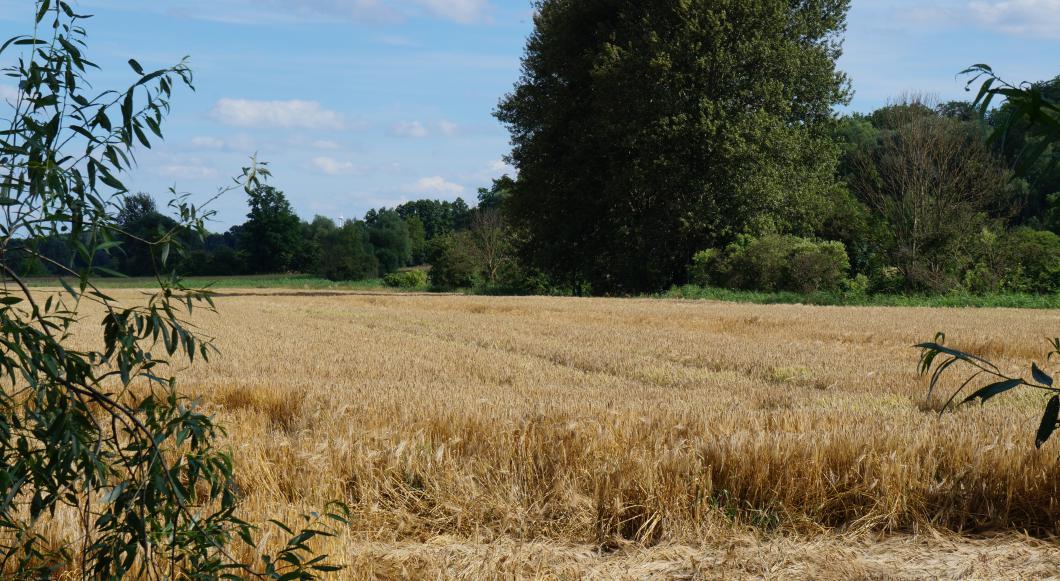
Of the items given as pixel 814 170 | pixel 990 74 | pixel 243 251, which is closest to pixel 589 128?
pixel 814 170

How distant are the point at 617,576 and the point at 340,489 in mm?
1815

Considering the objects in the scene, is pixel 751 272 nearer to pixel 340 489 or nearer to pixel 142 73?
pixel 340 489

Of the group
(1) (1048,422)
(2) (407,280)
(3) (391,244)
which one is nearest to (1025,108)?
(1) (1048,422)

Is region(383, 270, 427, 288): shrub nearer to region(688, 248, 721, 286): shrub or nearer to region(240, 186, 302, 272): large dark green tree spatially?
region(240, 186, 302, 272): large dark green tree

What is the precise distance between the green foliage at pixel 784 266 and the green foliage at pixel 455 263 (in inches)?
984

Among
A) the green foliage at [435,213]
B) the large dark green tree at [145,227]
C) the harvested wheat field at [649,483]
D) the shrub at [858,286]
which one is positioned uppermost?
the green foliage at [435,213]

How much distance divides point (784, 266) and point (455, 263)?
29.0 meters

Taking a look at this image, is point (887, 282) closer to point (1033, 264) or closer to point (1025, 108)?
point (1033, 264)

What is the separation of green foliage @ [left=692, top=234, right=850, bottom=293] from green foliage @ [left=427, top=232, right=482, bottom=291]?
984 inches

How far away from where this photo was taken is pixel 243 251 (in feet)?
276

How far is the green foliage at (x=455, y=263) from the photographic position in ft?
185

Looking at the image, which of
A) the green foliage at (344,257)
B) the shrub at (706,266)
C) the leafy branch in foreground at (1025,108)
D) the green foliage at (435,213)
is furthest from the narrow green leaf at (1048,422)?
the green foliage at (435,213)

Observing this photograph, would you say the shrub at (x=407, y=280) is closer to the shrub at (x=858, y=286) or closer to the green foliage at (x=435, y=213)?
the shrub at (x=858, y=286)

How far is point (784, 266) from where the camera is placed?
102 feet
